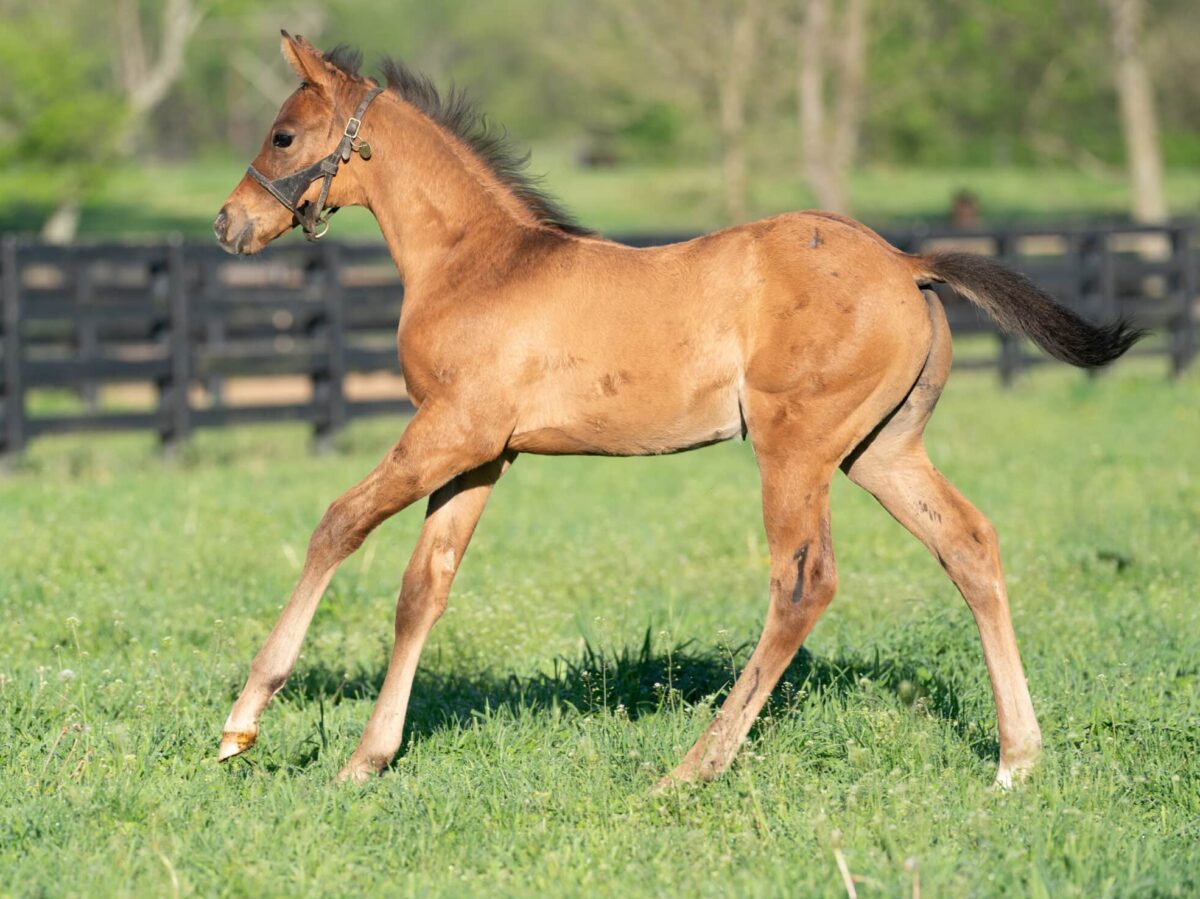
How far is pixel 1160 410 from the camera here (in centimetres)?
1324

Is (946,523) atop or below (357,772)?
atop

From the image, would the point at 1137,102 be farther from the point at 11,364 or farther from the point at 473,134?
the point at 473,134

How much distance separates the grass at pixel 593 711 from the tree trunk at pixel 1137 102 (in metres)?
17.0

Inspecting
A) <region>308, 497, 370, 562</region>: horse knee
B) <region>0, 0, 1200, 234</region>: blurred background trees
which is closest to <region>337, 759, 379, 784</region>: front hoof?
<region>308, 497, 370, 562</region>: horse knee

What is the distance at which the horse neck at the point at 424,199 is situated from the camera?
475 cm

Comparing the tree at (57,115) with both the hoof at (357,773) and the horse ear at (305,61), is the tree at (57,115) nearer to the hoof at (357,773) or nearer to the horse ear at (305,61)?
the horse ear at (305,61)

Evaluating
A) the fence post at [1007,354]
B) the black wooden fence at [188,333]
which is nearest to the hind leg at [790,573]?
the black wooden fence at [188,333]

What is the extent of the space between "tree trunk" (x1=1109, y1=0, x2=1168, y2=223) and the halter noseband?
70.9ft

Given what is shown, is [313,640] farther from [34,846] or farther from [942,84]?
[942,84]

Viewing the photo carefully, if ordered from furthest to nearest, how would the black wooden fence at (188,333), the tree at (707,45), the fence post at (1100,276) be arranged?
the tree at (707,45), the fence post at (1100,276), the black wooden fence at (188,333)

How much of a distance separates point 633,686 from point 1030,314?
5.98ft

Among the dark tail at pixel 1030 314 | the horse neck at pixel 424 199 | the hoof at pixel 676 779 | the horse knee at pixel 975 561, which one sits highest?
the horse neck at pixel 424 199

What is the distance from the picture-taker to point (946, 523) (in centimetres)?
461

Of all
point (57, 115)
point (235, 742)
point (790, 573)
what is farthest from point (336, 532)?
point (57, 115)
